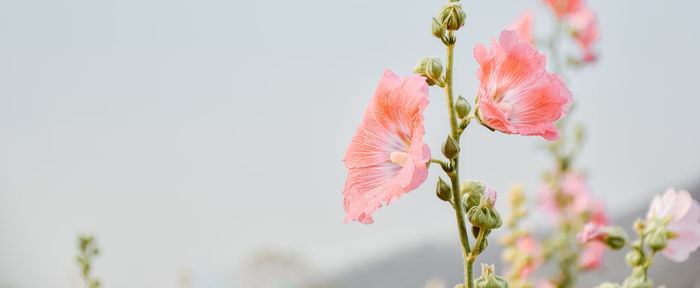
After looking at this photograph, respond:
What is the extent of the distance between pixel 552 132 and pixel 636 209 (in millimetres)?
2346

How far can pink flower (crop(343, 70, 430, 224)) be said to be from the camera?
1.17ft

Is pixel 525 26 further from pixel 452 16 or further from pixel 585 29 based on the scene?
pixel 452 16

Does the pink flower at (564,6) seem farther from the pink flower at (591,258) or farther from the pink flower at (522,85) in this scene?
the pink flower at (522,85)

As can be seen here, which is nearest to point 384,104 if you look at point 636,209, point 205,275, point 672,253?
point 672,253

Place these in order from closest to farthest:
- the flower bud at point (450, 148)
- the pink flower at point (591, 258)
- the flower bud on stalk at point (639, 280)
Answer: the flower bud at point (450, 148) → the flower bud on stalk at point (639, 280) → the pink flower at point (591, 258)

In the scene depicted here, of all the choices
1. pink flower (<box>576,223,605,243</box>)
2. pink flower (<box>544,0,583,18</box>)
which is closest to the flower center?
pink flower (<box>576,223,605,243</box>)

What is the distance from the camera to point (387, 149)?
42cm

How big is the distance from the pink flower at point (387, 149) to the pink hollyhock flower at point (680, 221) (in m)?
0.31

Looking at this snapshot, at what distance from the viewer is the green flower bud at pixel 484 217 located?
1.21 ft

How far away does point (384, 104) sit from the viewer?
1.30 feet

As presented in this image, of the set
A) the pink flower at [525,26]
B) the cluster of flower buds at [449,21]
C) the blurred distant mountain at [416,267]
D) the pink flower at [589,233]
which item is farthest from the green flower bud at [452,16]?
the blurred distant mountain at [416,267]

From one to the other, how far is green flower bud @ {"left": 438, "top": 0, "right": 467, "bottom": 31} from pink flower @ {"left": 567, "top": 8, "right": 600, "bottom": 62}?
2.81 feet

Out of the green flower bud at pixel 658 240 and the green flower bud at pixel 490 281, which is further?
the green flower bud at pixel 658 240

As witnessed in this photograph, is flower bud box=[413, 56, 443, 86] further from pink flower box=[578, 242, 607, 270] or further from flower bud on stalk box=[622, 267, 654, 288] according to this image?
pink flower box=[578, 242, 607, 270]
